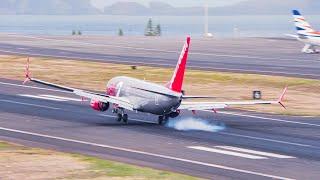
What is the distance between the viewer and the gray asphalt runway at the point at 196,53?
120 m

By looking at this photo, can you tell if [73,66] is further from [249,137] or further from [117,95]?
[249,137]

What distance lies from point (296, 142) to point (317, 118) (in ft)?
46.2

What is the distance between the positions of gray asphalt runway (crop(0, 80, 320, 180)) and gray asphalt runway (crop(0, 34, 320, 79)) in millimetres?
39173

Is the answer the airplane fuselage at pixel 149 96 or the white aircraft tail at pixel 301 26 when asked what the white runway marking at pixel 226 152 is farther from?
the white aircraft tail at pixel 301 26

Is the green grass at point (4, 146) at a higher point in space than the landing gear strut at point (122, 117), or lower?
lower

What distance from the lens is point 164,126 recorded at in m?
63.2

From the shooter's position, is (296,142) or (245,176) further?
(296,142)

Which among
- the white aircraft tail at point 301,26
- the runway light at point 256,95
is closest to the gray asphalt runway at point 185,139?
the runway light at point 256,95

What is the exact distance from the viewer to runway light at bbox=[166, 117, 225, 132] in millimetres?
62312

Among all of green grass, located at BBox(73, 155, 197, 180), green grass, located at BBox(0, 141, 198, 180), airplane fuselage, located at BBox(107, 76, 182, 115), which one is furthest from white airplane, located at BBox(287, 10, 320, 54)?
green grass, located at BBox(73, 155, 197, 180)

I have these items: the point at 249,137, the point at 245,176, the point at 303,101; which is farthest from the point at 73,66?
the point at 245,176

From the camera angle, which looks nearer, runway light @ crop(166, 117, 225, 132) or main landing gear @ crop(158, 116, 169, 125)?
runway light @ crop(166, 117, 225, 132)

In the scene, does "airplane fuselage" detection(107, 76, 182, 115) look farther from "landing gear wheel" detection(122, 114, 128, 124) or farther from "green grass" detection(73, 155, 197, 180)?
"green grass" detection(73, 155, 197, 180)

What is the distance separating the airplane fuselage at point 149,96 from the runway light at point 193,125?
2837 millimetres
